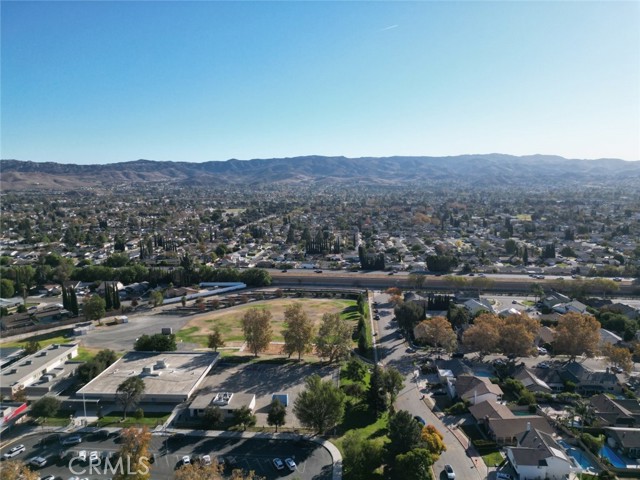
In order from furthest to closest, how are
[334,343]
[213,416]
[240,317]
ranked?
[240,317] < [334,343] < [213,416]

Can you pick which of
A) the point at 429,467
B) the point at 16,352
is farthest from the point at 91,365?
the point at 429,467

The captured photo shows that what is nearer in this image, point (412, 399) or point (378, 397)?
point (378, 397)

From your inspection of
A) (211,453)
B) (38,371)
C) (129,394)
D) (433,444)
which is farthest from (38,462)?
(433,444)

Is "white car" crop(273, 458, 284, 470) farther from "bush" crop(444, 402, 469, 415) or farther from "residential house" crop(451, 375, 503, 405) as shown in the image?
"residential house" crop(451, 375, 503, 405)

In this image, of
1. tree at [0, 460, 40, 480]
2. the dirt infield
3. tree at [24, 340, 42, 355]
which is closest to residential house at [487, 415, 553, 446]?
the dirt infield

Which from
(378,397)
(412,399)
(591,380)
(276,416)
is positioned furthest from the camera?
(591,380)

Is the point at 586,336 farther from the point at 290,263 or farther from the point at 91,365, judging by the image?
the point at 290,263

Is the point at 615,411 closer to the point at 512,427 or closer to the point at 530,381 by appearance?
the point at 530,381
